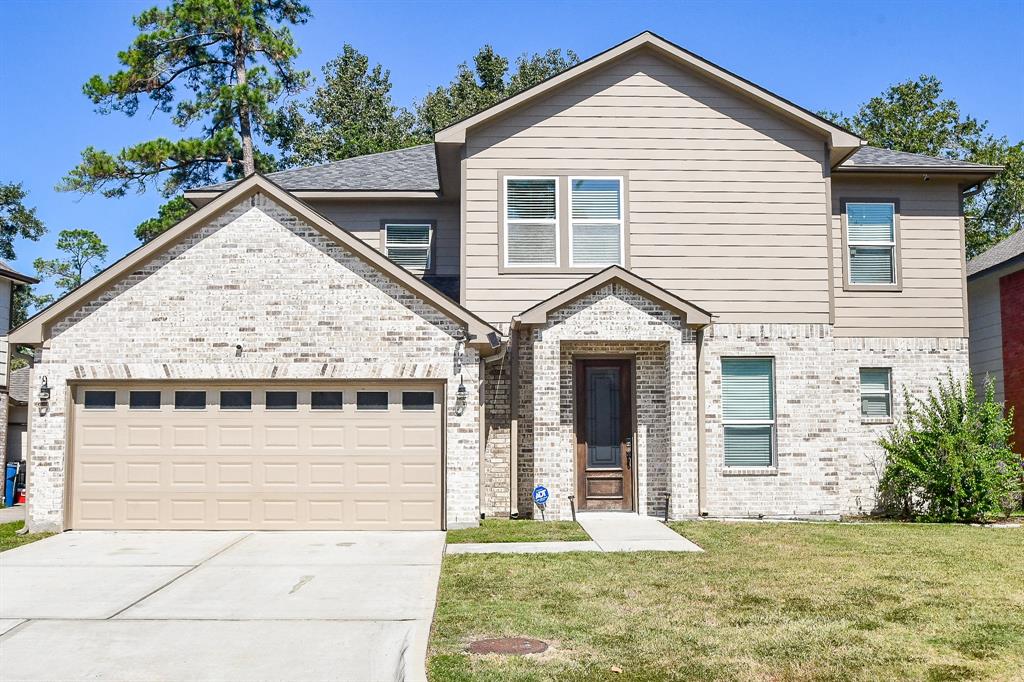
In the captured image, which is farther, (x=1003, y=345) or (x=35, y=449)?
(x=1003, y=345)

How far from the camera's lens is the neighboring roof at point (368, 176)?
57.0ft

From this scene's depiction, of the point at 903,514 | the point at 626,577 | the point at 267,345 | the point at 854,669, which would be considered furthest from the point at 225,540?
the point at 903,514

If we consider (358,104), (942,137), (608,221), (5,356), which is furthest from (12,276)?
(942,137)

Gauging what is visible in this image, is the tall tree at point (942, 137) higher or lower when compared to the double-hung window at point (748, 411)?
higher

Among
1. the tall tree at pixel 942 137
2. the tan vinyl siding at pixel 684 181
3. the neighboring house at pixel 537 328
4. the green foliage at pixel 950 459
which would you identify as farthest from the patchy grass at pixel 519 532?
the tall tree at pixel 942 137

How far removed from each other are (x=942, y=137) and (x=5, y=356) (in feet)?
113

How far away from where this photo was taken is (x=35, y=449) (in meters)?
13.7

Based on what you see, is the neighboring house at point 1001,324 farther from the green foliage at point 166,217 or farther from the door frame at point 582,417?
the green foliage at point 166,217

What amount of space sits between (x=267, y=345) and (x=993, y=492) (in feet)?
38.2

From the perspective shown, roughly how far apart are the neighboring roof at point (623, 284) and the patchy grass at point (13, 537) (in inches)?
300

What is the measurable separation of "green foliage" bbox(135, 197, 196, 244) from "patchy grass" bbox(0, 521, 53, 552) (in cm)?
1667

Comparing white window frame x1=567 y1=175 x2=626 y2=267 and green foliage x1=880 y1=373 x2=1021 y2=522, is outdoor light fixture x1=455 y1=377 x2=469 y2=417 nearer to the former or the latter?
white window frame x1=567 y1=175 x2=626 y2=267

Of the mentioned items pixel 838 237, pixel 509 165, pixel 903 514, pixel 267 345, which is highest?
pixel 509 165

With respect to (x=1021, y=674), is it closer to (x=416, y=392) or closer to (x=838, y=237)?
(x=416, y=392)
